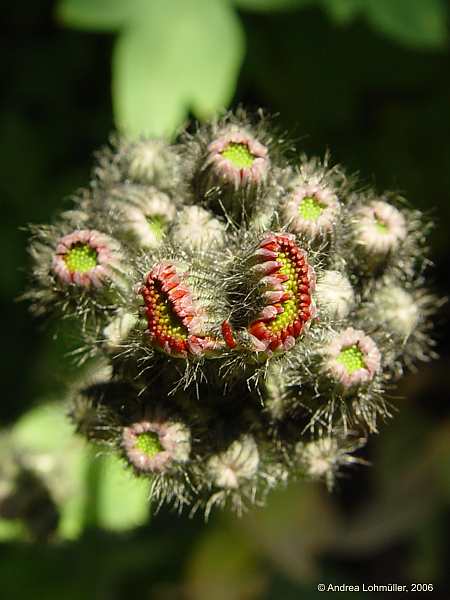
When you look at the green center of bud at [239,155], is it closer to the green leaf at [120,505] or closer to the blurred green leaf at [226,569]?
the green leaf at [120,505]

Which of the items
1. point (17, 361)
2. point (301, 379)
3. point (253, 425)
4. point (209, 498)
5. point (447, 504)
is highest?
point (301, 379)

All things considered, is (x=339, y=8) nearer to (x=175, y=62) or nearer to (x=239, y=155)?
(x=175, y=62)

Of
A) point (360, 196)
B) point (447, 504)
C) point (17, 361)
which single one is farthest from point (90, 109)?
point (447, 504)

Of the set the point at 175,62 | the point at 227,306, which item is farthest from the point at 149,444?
the point at 175,62

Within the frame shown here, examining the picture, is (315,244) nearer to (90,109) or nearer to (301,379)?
(301,379)

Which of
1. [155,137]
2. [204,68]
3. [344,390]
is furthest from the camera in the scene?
[204,68]

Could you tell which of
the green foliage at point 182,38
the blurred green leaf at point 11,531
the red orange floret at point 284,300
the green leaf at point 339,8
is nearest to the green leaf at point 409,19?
the green foliage at point 182,38
